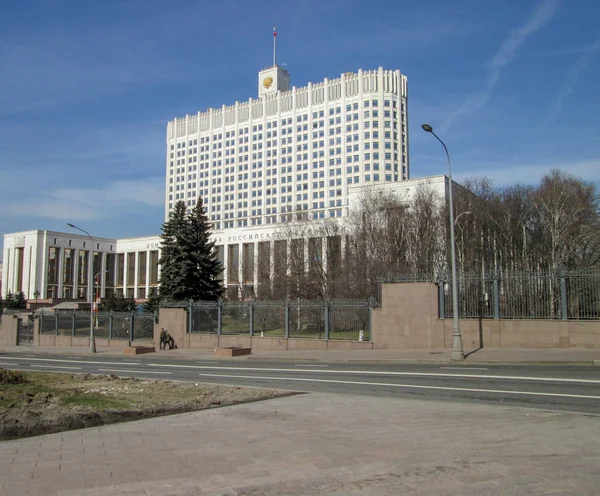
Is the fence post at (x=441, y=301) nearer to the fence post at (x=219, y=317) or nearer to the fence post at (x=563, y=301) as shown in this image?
the fence post at (x=563, y=301)

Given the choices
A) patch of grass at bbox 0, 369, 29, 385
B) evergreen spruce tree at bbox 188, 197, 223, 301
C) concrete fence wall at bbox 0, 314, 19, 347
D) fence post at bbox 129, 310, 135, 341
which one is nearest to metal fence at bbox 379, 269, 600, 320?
patch of grass at bbox 0, 369, 29, 385

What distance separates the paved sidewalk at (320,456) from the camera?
17.6 ft

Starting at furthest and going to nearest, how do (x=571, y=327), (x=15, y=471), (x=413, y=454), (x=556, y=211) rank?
(x=556, y=211) → (x=571, y=327) → (x=413, y=454) → (x=15, y=471)

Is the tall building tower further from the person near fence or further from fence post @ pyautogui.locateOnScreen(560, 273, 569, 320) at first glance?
fence post @ pyautogui.locateOnScreen(560, 273, 569, 320)

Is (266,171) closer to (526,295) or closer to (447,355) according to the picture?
(526,295)

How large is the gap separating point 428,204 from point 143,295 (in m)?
91.9

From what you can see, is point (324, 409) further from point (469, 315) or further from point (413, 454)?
point (469, 315)

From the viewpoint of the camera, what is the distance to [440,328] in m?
26.5

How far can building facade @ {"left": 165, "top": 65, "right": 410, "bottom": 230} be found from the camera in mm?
126438

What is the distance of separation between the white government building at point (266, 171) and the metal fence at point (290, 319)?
66.8 m

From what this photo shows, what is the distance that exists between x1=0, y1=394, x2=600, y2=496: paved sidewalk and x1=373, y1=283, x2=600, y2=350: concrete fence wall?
50.6 feet

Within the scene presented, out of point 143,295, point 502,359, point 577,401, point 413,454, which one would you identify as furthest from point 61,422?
point 143,295

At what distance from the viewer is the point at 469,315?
2583 cm

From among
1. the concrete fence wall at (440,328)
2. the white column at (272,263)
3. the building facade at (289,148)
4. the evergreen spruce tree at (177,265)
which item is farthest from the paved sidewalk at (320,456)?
the building facade at (289,148)
